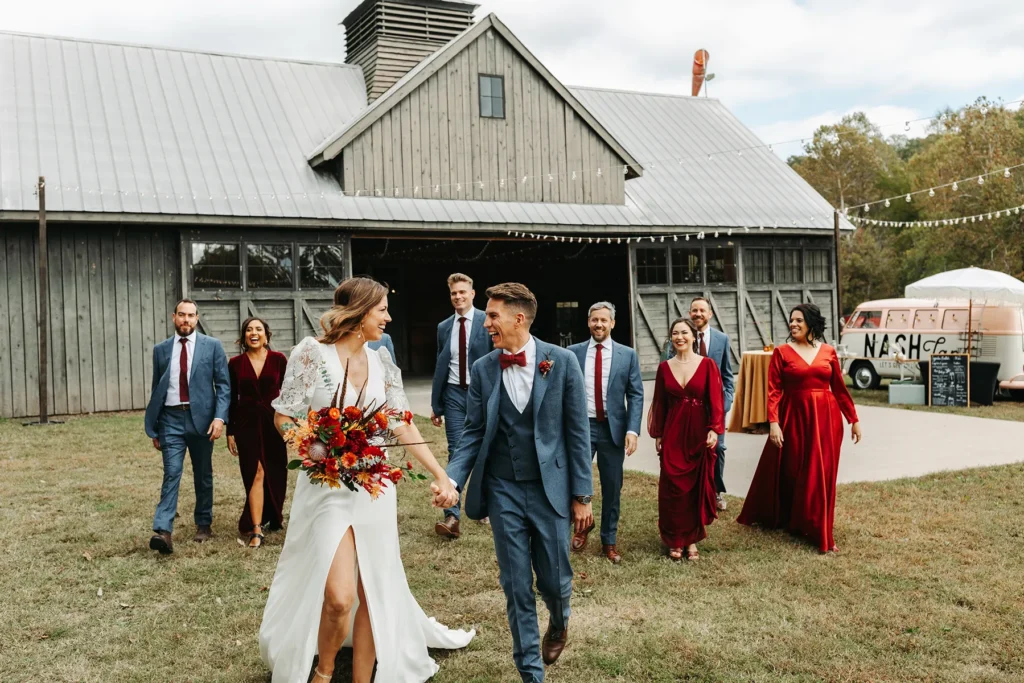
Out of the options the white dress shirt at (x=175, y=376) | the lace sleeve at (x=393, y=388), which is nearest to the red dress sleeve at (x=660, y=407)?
the lace sleeve at (x=393, y=388)

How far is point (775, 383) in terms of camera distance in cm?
691

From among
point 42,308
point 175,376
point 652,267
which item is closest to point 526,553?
point 175,376

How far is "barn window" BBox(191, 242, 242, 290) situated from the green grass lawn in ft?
24.3

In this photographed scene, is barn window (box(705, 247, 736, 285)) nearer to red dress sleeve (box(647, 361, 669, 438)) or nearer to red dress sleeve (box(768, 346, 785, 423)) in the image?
red dress sleeve (box(768, 346, 785, 423))

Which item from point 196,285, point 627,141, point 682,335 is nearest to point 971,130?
point 627,141

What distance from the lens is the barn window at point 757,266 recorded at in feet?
67.1

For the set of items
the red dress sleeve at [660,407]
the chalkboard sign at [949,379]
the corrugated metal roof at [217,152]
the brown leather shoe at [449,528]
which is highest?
the corrugated metal roof at [217,152]

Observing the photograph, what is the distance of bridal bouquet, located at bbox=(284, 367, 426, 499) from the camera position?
3854mm

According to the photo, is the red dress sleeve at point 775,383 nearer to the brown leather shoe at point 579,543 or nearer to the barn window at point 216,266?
the brown leather shoe at point 579,543

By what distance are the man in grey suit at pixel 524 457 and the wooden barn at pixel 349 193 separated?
11.5 m

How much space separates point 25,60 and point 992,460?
16.6 m

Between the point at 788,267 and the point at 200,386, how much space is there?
16.8 metres

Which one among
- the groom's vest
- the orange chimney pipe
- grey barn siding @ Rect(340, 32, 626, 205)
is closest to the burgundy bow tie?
the groom's vest

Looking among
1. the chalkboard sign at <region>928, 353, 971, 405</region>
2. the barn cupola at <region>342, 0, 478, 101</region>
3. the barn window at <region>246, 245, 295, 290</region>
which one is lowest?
the chalkboard sign at <region>928, 353, 971, 405</region>
